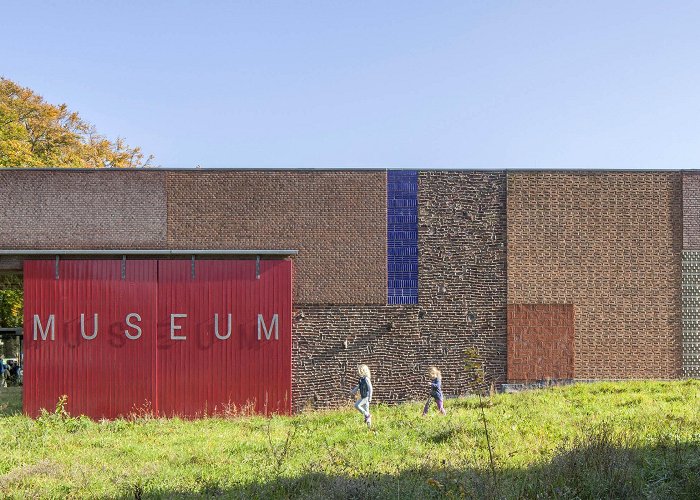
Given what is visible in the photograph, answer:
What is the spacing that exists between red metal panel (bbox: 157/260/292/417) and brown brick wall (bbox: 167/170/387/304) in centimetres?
68

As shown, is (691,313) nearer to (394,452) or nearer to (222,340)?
(394,452)

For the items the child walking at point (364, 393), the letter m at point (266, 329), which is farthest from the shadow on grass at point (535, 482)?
the letter m at point (266, 329)

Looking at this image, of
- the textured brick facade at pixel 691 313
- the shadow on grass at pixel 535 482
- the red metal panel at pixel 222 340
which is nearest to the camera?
the shadow on grass at pixel 535 482

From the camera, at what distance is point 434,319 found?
61.7ft

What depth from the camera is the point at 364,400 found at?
48.9ft

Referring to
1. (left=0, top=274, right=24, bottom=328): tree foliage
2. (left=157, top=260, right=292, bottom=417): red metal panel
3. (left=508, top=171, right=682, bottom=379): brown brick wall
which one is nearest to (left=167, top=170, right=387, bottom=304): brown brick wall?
(left=157, top=260, right=292, bottom=417): red metal panel

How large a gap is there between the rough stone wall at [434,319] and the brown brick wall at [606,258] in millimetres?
746

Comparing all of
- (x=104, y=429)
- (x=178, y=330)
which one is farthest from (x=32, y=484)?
(x=178, y=330)

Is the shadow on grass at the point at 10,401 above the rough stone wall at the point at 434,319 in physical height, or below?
below

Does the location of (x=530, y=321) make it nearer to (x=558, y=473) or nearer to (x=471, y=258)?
(x=471, y=258)

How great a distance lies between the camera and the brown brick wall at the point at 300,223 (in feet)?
61.3

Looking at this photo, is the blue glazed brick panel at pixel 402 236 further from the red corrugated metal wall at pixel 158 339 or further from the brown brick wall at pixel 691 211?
the brown brick wall at pixel 691 211

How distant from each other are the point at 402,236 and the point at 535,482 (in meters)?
10.7

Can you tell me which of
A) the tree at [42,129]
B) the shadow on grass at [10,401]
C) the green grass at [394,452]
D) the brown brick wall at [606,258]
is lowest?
the shadow on grass at [10,401]
